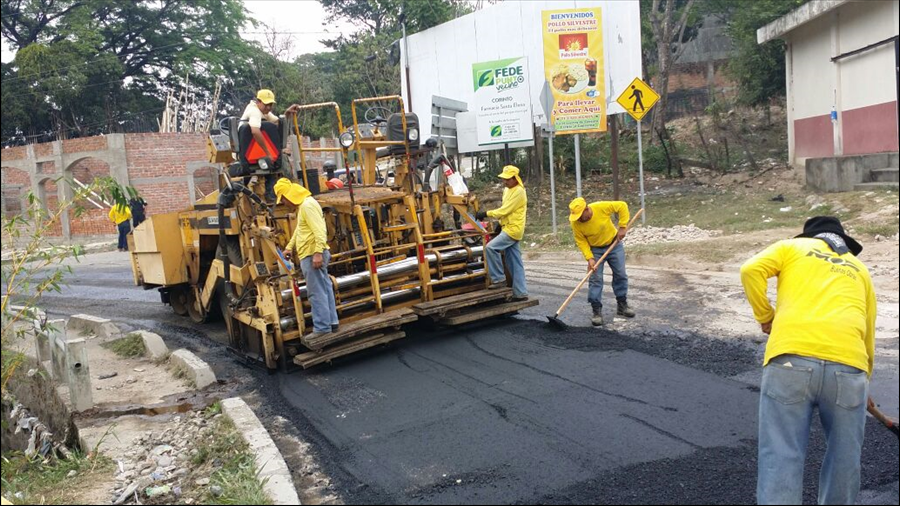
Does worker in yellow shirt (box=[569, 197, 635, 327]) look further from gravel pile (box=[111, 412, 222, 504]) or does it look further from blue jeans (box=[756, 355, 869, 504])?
blue jeans (box=[756, 355, 869, 504])

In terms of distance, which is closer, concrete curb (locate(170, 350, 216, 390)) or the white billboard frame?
concrete curb (locate(170, 350, 216, 390))

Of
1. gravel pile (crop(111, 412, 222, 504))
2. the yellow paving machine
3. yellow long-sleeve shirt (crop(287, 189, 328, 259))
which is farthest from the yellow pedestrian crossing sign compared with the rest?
gravel pile (crop(111, 412, 222, 504))

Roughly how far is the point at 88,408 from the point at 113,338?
302 centimetres

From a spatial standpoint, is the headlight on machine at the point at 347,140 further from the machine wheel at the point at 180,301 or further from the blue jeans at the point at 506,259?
the machine wheel at the point at 180,301

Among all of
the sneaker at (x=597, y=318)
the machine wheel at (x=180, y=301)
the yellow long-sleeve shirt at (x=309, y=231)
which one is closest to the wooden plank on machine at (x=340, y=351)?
the yellow long-sleeve shirt at (x=309, y=231)

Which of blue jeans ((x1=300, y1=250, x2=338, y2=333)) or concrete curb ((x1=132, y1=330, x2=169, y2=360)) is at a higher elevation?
blue jeans ((x1=300, y1=250, x2=338, y2=333))

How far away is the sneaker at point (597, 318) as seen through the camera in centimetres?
762

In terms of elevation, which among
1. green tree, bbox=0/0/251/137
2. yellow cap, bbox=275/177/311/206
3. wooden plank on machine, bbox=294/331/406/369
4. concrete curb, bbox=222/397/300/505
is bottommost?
concrete curb, bbox=222/397/300/505

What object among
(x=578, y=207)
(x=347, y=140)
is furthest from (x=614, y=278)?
(x=347, y=140)

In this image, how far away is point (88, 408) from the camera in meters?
6.62

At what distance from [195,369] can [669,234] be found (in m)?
7.80

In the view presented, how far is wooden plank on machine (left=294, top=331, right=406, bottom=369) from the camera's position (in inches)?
261

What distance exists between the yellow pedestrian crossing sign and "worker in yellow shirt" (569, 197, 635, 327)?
474 cm

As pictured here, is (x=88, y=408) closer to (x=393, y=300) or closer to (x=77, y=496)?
(x=77, y=496)
